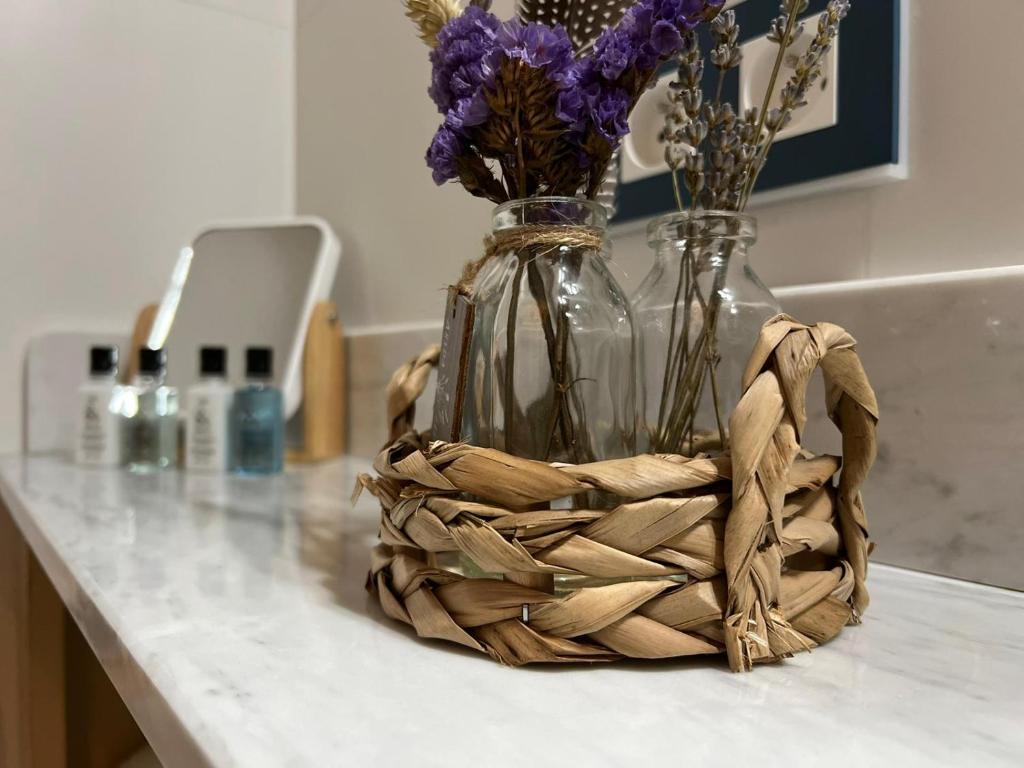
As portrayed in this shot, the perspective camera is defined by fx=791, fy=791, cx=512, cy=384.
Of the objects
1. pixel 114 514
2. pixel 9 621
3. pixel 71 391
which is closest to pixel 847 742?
pixel 114 514

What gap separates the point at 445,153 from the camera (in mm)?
383

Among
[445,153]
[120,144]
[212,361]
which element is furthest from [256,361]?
[445,153]

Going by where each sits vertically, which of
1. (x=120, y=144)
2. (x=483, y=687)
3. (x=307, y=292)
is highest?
(x=120, y=144)

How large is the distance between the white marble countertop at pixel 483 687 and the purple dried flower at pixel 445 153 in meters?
0.23

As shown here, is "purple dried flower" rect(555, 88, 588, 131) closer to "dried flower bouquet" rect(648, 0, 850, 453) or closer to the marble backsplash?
"dried flower bouquet" rect(648, 0, 850, 453)

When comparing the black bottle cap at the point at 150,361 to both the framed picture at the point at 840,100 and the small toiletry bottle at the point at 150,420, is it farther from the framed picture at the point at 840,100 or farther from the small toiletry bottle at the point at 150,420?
the framed picture at the point at 840,100

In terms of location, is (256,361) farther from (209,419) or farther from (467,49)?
(467,49)

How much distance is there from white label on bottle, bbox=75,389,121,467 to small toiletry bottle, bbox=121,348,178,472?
0.05ft

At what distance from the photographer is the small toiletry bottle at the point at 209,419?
97 cm

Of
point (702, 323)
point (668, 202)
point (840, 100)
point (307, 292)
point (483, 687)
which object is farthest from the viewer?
point (307, 292)

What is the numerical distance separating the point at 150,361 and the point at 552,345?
81 centimetres

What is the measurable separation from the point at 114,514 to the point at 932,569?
0.63m

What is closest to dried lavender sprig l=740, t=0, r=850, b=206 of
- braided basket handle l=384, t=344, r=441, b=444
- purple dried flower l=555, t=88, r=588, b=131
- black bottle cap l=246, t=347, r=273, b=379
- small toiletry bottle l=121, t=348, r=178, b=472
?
purple dried flower l=555, t=88, r=588, b=131

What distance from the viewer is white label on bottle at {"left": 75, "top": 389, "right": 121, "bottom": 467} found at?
1.00 m
